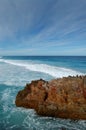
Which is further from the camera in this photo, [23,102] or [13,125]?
[23,102]

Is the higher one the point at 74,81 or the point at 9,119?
the point at 74,81

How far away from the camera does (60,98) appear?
905 centimetres

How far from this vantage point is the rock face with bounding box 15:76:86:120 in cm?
874

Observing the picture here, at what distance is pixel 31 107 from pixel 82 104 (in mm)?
3051

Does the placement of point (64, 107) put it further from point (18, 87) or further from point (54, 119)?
point (18, 87)

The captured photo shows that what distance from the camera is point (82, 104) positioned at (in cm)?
868

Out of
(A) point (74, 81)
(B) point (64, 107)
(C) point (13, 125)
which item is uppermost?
(A) point (74, 81)

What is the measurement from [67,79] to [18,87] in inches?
257

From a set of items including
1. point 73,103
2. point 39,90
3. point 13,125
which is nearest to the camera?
point 13,125

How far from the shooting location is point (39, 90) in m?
9.74

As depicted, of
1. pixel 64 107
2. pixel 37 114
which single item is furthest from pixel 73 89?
pixel 37 114

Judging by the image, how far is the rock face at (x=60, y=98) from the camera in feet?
28.7

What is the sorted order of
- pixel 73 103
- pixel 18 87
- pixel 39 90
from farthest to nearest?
pixel 18 87 < pixel 39 90 < pixel 73 103

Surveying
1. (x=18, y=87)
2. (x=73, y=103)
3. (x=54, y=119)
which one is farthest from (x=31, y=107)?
(x=18, y=87)
